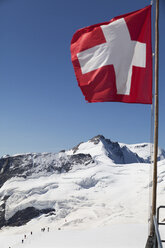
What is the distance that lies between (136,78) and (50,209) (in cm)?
15512

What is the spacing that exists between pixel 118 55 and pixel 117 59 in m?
0.16

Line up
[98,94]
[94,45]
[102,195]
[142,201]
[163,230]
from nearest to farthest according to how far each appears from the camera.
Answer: [98,94], [94,45], [163,230], [142,201], [102,195]

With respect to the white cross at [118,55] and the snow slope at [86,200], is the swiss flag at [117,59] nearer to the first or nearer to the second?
the white cross at [118,55]

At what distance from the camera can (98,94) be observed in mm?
9461

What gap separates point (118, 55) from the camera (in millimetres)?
9461

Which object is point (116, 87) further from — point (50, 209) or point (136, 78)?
point (50, 209)

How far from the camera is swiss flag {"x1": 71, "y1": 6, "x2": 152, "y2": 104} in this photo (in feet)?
29.9

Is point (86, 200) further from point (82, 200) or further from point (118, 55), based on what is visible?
point (118, 55)

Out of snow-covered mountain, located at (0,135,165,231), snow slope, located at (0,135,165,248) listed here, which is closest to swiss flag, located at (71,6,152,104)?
snow slope, located at (0,135,165,248)

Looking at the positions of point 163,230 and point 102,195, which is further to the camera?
point 102,195

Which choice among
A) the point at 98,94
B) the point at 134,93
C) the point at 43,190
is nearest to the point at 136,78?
the point at 134,93

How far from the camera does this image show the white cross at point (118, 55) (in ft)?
30.4

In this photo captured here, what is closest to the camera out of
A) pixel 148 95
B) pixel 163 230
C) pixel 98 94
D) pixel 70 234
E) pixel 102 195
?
pixel 148 95

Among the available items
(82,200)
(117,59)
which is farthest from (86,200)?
(117,59)
